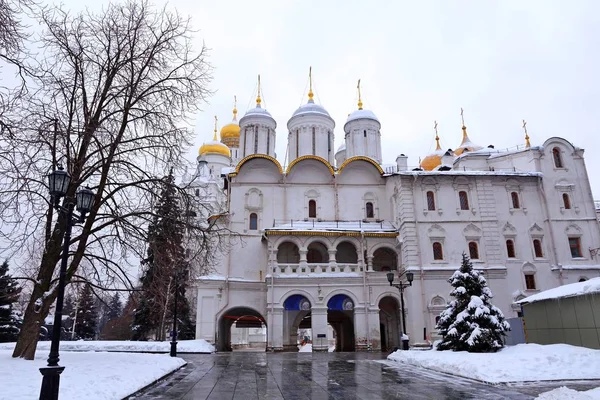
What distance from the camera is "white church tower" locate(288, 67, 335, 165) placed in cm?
3828

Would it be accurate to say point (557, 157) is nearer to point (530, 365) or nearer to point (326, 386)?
point (530, 365)

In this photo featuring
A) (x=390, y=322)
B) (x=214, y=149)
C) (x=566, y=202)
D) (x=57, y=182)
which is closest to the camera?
(x=57, y=182)

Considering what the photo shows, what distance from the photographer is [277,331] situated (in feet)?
88.7

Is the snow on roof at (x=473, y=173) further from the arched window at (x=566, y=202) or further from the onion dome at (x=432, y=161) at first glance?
the onion dome at (x=432, y=161)

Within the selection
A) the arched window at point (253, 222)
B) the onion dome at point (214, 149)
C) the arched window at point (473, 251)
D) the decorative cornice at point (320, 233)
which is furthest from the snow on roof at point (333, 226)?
the onion dome at point (214, 149)

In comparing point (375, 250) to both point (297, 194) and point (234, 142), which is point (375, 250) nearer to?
point (297, 194)

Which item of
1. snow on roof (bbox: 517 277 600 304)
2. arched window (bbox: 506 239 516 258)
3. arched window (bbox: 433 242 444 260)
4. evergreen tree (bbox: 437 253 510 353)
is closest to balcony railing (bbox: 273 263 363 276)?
arched window (bbox: 433 242 444 260)

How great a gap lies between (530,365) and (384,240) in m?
18.3

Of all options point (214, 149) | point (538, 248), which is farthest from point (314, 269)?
point (214, 149)

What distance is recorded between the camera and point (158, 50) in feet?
48.2

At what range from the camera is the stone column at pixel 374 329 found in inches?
1070

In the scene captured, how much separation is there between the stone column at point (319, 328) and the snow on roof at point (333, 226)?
210 inches

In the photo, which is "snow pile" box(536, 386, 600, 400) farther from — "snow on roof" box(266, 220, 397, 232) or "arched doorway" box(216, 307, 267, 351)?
"arched doorway" box(216, 307, 267, 351)

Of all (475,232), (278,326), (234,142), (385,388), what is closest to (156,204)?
(385,388)
